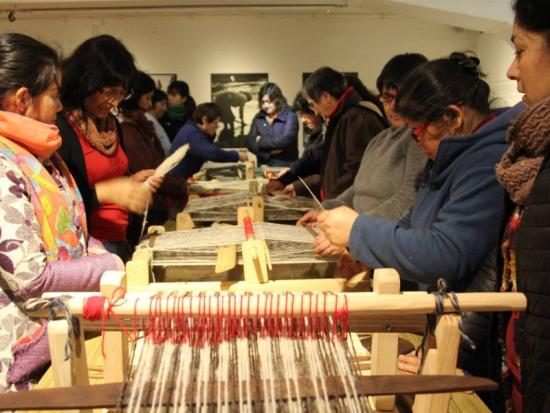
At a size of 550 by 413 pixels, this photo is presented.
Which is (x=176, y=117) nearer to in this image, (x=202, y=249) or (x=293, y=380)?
(x=202, y=249)

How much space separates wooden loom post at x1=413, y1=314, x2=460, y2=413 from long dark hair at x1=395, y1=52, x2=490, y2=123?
2.37ft

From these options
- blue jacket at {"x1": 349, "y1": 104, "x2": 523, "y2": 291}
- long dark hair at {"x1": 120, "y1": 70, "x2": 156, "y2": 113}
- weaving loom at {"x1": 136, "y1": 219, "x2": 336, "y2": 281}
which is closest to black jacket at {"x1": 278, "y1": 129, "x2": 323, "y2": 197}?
long dark hair at {"x1": 120, "y1": 70, "x2": 156, "y2": 113}

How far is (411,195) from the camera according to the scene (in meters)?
2.07

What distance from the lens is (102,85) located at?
7.10ft

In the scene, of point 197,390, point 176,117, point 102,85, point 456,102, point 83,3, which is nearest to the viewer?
point 197,390

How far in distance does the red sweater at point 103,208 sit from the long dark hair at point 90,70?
5.8 inches

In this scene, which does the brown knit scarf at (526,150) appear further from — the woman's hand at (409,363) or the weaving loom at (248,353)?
the woman's hand at (409,363)

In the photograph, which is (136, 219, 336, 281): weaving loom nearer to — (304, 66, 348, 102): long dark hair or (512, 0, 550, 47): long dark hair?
(512, 0, 550, 47): long dark hair

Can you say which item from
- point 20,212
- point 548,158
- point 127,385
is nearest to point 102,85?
point 20,212

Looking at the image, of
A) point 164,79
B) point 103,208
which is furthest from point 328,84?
point 164,79

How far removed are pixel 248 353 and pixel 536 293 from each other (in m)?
0.58

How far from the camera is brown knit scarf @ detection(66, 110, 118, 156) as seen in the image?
219 cm

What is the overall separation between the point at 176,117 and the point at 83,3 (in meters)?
1.88

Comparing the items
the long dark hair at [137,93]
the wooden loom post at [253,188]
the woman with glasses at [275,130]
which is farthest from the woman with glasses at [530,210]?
the woman with glasses at [275,130]
